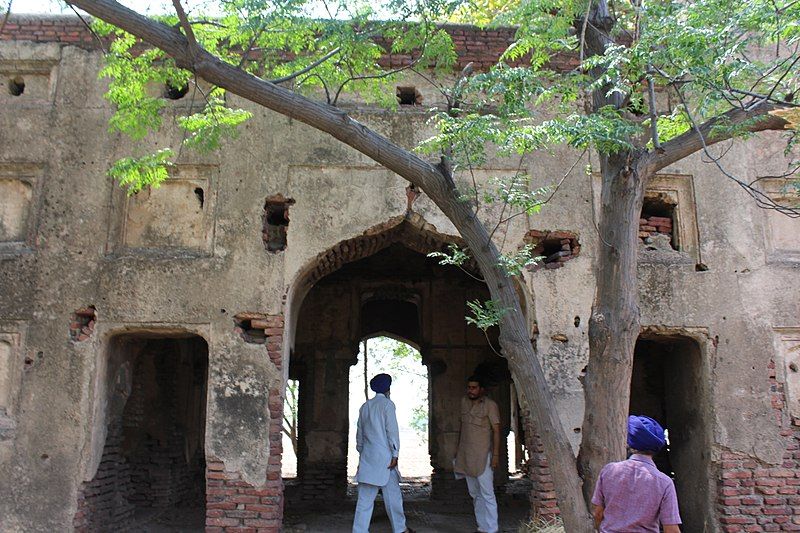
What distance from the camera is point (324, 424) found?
37.9 ft

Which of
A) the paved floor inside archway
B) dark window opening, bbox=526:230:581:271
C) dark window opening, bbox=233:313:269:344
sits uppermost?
dark window opening, bbox=526:230:581:271

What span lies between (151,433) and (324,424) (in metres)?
2.72

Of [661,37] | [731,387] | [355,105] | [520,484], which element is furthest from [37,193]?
[520,484]

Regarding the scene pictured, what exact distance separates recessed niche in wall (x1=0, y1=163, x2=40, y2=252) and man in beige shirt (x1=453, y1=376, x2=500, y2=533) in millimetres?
5265

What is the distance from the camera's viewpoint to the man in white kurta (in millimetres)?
7371

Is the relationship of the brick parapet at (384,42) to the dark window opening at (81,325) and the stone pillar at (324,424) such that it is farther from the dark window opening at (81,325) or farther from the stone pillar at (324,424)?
the stone pillar at (324,424)

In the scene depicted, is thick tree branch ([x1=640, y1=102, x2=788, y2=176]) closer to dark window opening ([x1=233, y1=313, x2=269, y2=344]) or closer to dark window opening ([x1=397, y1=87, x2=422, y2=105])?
dark window opening ([x1=397, y1=87, x2=422, y2=105])

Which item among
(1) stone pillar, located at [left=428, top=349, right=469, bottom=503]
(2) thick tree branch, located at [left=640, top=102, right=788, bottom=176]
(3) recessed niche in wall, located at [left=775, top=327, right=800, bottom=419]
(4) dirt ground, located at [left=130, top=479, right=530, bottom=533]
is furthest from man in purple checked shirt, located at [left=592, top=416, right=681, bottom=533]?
(1) stone pillar, located at [left=428, top=349, right=469, bottom=503]

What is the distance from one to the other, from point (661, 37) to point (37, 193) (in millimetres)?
6552

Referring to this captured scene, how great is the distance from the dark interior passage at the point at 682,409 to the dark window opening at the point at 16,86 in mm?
7636

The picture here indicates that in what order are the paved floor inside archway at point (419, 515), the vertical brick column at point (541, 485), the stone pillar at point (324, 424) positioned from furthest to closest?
the stone pillar at point (324, 424) → the paved floor inside archway at point (419, 515) → the vertical brick column at point (541, 485)

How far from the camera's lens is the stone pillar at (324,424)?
11172 mm

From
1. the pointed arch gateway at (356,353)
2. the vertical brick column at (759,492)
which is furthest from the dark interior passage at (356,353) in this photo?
the vertical brick column at (759,492)

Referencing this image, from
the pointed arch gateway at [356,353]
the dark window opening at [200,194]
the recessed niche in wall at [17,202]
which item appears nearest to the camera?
the recessed niche in wall at [17,202]
